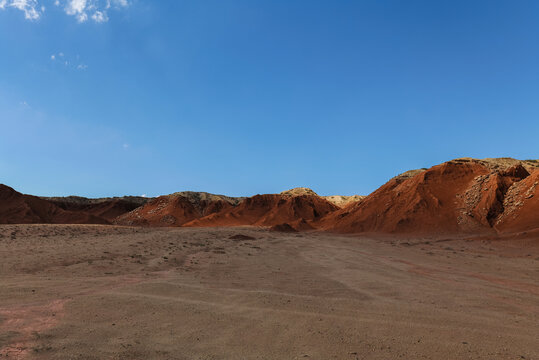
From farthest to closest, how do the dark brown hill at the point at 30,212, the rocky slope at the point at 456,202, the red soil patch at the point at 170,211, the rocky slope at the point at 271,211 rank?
1. the red soil patch at the point at 170,211
2. the rocky slope at the point at 271,211
3. the dark brown hill at the point at 30,212
4. the rocky slope at the point at 456,202

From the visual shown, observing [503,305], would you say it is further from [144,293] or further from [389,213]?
[389,213]

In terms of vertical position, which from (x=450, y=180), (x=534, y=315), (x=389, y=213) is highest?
(x=450, y=180)

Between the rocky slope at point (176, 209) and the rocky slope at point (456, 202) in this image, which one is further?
the rocky slope at point (176, 209)

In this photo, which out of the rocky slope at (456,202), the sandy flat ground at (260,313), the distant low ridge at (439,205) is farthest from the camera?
the distant low ridge at (439,205)

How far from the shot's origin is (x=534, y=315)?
652 centimetres

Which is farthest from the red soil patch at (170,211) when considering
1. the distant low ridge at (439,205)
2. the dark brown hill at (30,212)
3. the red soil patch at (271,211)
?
the dark brown hill at (30,212)

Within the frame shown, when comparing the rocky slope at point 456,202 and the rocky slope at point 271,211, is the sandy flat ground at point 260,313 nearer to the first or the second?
the rocky slope at point 456,202

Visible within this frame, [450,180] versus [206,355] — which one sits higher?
[450,180]

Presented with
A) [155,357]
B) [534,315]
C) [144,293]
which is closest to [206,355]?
[155,357]

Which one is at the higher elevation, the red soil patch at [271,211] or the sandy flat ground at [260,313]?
the red soil patch at [271,211]

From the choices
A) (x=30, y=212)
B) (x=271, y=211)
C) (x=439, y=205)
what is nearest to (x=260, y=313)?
(x=439, y=205)

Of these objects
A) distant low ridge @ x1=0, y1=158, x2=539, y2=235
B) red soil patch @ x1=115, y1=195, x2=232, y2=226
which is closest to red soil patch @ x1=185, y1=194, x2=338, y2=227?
distant low ridge @ x1=0, y1=158, x2=539, y2=235

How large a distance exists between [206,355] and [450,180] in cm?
4846

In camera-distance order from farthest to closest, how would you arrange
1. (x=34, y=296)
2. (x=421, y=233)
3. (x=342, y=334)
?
(x=421, y=233)
(x=34, y=296)
(x=342, y=334)
